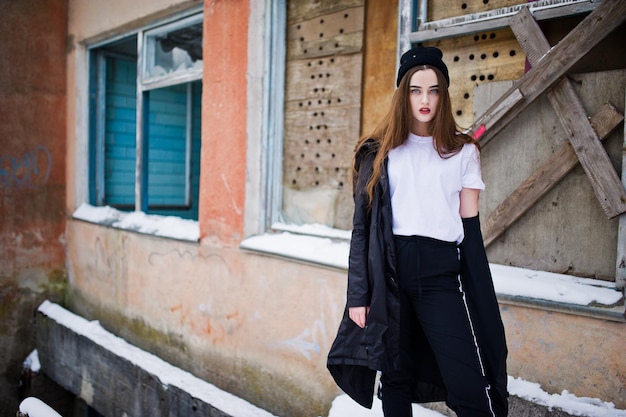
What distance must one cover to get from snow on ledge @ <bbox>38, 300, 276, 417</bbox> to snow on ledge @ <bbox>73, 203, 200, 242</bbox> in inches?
43.7

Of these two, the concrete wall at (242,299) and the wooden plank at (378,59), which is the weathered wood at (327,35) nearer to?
the wooden plank at (378,59)

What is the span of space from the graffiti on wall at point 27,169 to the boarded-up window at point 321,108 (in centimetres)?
375

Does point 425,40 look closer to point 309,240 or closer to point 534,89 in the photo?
point 534,89

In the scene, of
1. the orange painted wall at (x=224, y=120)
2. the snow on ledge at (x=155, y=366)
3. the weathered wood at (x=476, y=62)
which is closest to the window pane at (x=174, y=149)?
the snow on ledge at (x=155, y=366)

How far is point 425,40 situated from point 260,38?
4.35 ft

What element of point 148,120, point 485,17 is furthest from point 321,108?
point 148,120

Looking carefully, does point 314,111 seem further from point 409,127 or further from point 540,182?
point 409,127

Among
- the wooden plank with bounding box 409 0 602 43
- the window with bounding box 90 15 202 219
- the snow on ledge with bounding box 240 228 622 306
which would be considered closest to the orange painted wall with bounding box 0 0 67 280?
the window with bounding box 90 15 202 219

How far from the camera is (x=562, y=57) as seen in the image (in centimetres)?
244

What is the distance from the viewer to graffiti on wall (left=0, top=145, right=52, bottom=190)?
5.89 meters

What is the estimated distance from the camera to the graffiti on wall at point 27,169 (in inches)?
232

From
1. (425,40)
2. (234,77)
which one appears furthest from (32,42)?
(425,40)

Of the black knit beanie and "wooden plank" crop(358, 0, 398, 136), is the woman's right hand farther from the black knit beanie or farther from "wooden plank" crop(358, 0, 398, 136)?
"wooden plank" crop(358, 0, 398, 136)

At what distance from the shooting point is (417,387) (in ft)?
6.70
